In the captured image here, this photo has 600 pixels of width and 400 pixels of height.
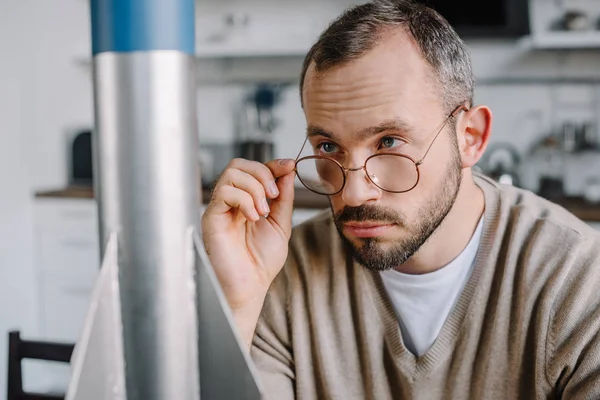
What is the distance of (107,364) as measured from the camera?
50cm

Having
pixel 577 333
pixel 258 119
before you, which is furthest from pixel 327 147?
pixel 258 119

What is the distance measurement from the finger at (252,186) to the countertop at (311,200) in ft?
5.66

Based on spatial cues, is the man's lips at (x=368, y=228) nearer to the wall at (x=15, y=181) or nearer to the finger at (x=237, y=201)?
the finger at (x=237, y=201)

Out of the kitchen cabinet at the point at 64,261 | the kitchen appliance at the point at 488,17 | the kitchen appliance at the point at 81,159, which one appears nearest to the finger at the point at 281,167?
the kitchen appliance at the point at 488,17

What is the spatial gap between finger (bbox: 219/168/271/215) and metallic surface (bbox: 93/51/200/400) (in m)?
0.40

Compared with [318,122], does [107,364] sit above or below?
below

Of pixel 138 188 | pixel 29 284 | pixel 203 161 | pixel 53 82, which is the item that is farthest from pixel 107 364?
pixel 53 82

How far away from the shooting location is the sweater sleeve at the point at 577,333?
880 mm

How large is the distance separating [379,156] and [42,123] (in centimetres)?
279

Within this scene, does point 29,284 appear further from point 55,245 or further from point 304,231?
point 304,231

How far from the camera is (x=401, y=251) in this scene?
41.0 inches

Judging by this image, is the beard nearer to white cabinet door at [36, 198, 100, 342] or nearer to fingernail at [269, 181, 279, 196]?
fingernail at [269, 181, 279, 196]

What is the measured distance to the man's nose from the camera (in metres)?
0.95

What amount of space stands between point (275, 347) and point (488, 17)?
2.23 m
